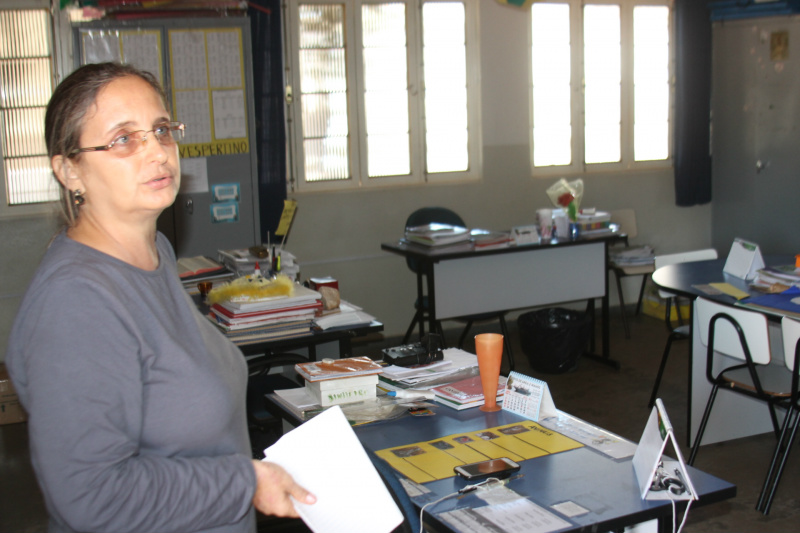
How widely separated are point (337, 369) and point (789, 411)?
6.39ft

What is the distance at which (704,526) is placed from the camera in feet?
9.95

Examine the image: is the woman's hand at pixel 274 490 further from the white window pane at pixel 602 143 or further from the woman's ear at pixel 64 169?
the white window pane at pixel 602 143

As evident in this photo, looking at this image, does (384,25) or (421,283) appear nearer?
(421,283)

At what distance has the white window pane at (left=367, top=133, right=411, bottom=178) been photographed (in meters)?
5.62

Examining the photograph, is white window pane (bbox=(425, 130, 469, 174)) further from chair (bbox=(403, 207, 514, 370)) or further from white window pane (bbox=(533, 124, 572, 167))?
white window pane (bbox=(533, 124, 572, 167))

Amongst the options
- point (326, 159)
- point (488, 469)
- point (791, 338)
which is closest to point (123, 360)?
point (488, 469)

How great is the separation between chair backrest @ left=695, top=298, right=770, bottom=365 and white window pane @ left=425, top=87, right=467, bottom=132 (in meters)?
2.75

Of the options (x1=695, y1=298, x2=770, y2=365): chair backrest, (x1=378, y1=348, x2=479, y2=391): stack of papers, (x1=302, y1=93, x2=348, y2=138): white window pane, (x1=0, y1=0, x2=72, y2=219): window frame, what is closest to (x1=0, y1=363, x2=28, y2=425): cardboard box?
(x1=0, y1=0, x2=72, y2=219): window frame

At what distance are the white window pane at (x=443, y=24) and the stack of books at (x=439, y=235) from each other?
5.26 ft

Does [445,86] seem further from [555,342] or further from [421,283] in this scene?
[555,342]

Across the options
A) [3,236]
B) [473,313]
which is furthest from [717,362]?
[3,236]

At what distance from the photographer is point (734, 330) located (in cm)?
327

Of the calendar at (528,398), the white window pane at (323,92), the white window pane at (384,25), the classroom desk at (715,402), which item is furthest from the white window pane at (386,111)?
the calendar at (528,398)

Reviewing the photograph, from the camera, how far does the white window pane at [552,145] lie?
6.11m
